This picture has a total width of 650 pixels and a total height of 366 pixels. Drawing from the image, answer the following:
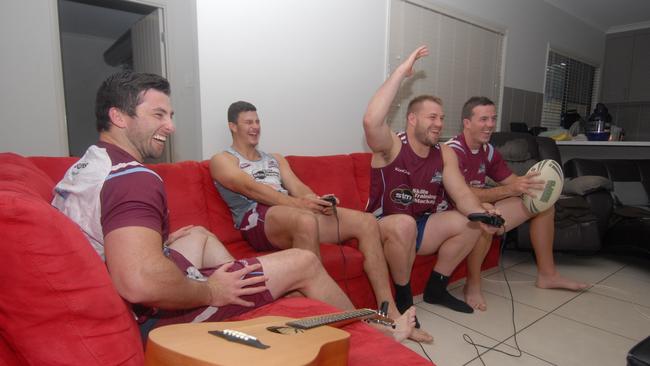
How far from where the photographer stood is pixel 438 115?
2.17 metres

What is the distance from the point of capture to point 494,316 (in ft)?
6.90

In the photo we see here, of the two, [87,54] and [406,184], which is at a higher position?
[87,54]

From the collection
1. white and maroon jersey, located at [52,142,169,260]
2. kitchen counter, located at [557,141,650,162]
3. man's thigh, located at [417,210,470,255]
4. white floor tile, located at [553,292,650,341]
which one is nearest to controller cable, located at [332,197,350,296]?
man's thigh, located at [417,210,470,255]

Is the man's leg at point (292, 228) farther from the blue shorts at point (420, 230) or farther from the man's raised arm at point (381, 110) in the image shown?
the blue shorts at point (420, 230)

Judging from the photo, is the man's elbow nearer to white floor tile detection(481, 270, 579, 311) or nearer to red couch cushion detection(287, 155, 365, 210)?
red couch cushion detection(287, 155, 365, 210)

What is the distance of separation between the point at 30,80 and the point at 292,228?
5.96ft

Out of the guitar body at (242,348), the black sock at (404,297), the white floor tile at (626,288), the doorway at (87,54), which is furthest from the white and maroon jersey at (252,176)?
the doorway at (87,54)

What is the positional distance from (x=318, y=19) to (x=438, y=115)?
1.25 meters

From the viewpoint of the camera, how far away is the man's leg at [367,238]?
192 cm

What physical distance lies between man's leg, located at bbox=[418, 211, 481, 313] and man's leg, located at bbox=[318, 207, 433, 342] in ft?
1.18

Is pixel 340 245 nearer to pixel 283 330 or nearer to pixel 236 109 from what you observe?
pixel 236 109

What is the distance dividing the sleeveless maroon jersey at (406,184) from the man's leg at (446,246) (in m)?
0.13

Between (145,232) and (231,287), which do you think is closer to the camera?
(145,232)

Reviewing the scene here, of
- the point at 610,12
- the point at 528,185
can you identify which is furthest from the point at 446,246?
the point at 610,12
